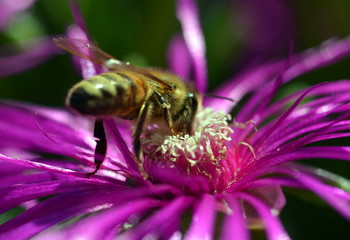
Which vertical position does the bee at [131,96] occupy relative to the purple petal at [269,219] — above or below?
above

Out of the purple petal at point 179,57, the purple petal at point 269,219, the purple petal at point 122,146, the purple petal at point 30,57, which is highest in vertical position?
the purple petal at point 179,57

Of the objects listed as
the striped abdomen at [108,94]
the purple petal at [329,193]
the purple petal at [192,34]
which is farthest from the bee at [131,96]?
the purple petal at [192,34]

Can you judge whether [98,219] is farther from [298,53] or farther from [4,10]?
[4,10]

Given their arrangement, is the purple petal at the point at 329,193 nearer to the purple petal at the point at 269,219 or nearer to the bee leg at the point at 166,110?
the purple petal at the point at 269,219

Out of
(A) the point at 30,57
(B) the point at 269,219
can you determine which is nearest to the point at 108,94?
(B) the point at 269,219

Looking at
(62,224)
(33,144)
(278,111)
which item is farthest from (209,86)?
(62,224)

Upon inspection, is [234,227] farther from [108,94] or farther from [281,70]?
[281,70]

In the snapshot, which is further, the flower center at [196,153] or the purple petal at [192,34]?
the purple petal at [192,34]
